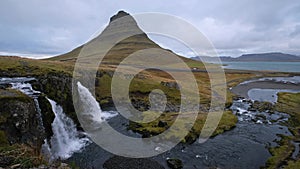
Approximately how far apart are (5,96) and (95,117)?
19353mm

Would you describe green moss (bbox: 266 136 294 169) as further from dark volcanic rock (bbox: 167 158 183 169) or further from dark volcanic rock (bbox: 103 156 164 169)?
dark volcanic rock (bbox: 103 156 164 169)

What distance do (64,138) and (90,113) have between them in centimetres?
1274

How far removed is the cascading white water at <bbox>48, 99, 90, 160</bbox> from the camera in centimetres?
2850

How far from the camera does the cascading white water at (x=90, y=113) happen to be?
39.6m

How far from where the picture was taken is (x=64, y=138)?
31188mm

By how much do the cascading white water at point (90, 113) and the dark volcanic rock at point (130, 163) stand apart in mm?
12083

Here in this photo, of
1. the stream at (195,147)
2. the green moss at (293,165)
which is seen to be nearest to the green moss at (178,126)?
the stream at (195,147)

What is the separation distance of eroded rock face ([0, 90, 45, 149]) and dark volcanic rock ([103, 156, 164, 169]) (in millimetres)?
7681

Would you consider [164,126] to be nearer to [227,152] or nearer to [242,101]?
[227,152]

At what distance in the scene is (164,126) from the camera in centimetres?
3944

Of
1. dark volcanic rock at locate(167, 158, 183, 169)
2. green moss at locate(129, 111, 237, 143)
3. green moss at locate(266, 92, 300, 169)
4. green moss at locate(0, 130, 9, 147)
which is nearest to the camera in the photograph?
green moss at locate(0, 130, 9, 147)

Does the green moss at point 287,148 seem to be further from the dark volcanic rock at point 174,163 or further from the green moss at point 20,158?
the green moss at point 20,158

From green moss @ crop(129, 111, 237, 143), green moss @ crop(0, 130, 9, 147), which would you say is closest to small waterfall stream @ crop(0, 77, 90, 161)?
green moss @ crop(0, 130, 9, 147)

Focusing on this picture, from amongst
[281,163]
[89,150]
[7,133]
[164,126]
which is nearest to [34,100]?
[7,133]
